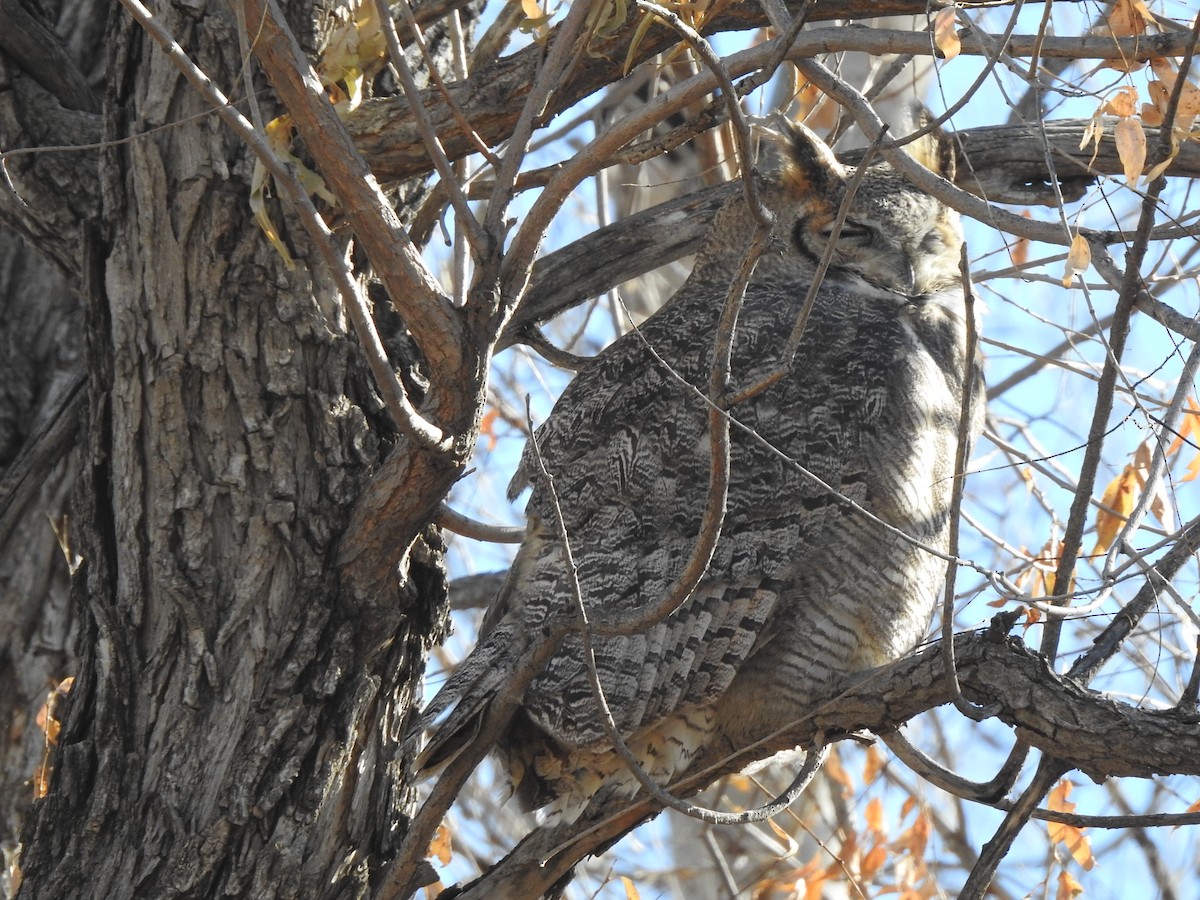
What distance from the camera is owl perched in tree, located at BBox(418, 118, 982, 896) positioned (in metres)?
2.55

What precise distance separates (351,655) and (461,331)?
74 centimetres

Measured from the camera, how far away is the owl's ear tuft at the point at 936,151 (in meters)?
3.26

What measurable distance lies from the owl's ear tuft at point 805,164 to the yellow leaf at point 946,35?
100 cm

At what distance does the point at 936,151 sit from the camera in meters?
3.37

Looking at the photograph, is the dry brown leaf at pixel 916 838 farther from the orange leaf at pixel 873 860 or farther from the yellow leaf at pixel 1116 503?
the yellow leaf at pixel 1116 503

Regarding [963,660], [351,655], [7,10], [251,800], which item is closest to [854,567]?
[963,660]

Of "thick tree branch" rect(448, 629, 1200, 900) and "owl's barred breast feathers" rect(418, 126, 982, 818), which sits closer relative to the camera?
"thick tree branch" rect(448, 629, 1200, 900)

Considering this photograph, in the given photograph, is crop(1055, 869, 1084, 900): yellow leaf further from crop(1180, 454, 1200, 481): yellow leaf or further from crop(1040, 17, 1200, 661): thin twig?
crop(1040, 17, 1200, 661): thin twig

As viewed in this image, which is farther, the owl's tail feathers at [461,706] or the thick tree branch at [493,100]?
the thick tree branch at [493,100]

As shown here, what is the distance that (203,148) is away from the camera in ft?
8.64

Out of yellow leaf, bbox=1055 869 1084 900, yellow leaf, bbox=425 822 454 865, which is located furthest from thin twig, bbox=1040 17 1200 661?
yellow leaf, bbox=425 822 454 865

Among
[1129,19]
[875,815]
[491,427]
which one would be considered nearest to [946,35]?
[1129,19]

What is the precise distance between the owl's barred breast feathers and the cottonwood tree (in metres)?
0.23

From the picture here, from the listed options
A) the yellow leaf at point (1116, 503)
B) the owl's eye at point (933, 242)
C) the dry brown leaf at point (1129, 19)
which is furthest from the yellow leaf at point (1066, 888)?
the dry brown leaf at point (1129, 19)
